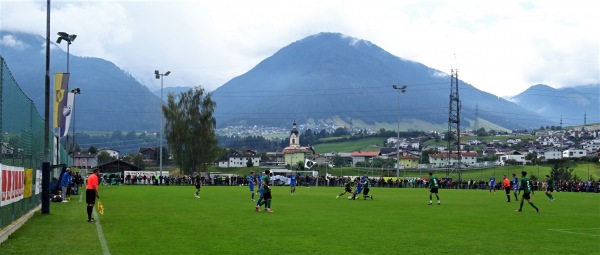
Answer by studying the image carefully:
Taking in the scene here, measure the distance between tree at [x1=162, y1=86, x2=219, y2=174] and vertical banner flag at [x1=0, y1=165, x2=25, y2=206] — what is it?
79.4 meters

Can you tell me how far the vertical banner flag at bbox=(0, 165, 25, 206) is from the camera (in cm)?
1708

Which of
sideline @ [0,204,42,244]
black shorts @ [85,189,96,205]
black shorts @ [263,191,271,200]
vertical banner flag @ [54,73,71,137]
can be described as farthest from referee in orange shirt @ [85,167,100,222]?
vertical banner flag @ [54,73,71,137]

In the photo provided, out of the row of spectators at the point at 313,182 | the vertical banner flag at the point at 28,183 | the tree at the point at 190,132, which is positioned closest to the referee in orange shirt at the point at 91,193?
the vertical banner flag at the point at 28,183

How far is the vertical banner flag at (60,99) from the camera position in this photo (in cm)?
3581

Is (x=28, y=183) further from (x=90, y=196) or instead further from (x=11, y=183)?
(x=11, y=183)

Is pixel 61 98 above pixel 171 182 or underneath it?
above

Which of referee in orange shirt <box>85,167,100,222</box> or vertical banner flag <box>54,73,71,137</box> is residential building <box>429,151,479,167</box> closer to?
vertical banner flag <box>54,73,71,137</box>

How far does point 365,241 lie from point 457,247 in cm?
229

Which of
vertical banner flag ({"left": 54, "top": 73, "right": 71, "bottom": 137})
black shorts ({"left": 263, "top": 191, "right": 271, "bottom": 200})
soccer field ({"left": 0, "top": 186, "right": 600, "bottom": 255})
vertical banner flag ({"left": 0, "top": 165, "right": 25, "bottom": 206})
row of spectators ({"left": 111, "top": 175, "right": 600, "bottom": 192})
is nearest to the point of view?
soccer field ({"left": 0, "top": 186, "right": 600, "bottom": 255})

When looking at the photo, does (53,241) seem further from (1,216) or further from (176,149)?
(176,149)

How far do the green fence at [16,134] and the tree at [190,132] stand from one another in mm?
72276

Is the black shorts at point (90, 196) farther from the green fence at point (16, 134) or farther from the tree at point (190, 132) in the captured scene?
the tree at point (190, 132)

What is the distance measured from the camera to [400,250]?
14.9m

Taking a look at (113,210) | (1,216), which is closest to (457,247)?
(1,216)
